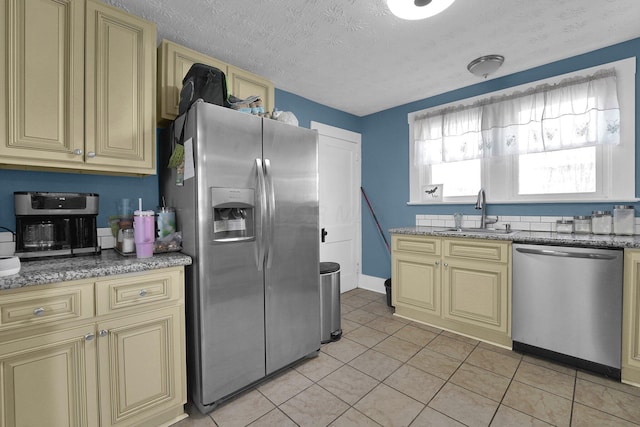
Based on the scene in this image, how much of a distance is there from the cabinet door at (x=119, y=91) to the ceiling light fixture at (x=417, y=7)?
151cm

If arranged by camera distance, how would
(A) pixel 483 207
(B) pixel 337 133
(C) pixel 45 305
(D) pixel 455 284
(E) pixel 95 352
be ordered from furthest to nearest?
(B) pixel 337 133 → (A) pixel 483 207 → (D) pixel 455 284 → (E) pixel 95 352 → (C) pixel 45 305

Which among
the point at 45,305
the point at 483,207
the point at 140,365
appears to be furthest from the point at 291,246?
the point at 483,207

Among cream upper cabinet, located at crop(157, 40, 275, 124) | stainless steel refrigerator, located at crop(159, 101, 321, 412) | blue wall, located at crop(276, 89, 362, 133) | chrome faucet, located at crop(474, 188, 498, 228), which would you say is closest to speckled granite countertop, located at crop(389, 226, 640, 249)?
chrome faucet, located at crop(474, 188, 498, 228)

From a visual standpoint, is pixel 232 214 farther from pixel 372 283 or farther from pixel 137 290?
Answer: pixel 372 283

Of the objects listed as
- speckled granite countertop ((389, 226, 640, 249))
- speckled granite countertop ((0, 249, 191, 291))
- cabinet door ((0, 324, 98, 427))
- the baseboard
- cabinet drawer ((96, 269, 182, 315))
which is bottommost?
the baseboard

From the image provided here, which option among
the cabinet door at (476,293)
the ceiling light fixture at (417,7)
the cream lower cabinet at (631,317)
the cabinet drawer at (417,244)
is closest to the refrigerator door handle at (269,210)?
the ceiling light fixture at (417,7)

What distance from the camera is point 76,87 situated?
4.98 ft

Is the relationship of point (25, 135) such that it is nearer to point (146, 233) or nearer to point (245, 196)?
point (146, 233)

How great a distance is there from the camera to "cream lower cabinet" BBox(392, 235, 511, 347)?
91.0 inches

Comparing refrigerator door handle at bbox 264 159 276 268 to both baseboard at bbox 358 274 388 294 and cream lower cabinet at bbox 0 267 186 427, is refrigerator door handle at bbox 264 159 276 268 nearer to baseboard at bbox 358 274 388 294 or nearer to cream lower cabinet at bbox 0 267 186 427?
cream lower cabinet at bbox 0 267 186 427

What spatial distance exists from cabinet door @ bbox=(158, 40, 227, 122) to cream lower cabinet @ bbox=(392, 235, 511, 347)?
2.33 metres

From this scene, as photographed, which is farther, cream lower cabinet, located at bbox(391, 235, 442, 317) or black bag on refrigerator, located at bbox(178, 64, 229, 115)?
cream lower cabinet, located at bbox(391, 235, 442, 317)

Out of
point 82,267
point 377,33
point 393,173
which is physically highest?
point 377,33

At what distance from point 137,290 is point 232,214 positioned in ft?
2.11
